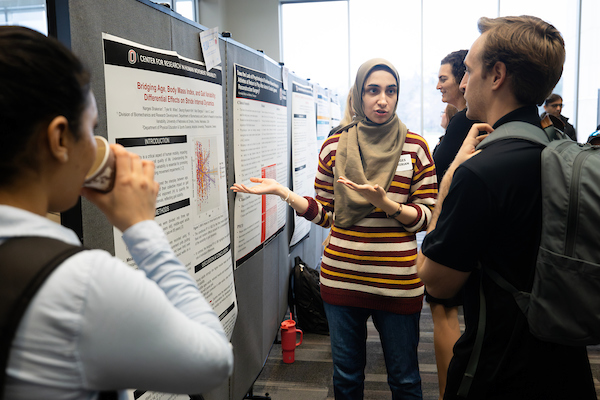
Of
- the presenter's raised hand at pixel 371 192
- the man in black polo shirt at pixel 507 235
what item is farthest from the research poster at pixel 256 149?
the man in black polo shirt at pixel 507 235

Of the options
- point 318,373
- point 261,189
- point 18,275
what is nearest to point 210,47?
point 261,189

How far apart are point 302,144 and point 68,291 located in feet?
9.36

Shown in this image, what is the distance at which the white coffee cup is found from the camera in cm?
61

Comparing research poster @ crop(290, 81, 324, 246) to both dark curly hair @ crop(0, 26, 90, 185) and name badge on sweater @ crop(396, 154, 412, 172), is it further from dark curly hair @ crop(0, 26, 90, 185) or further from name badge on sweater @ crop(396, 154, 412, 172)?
dark curly hair @ crop(0, 26, 90, 185)

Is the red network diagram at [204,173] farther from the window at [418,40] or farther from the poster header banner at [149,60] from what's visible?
the window at [418,40]

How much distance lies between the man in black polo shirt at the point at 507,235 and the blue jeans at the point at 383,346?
0.59 meters

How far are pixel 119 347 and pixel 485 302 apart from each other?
2.89 feet

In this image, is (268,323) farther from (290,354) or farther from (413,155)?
(413,155)

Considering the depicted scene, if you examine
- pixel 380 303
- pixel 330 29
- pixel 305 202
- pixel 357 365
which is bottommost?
pixel 357 365

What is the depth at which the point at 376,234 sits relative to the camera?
A: 1.76 meters

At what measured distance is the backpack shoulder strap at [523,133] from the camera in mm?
1042

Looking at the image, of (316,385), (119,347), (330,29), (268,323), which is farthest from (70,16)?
(330,29)

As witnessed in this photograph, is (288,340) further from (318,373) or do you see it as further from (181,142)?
(181,142)

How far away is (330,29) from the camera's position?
8.12 m
